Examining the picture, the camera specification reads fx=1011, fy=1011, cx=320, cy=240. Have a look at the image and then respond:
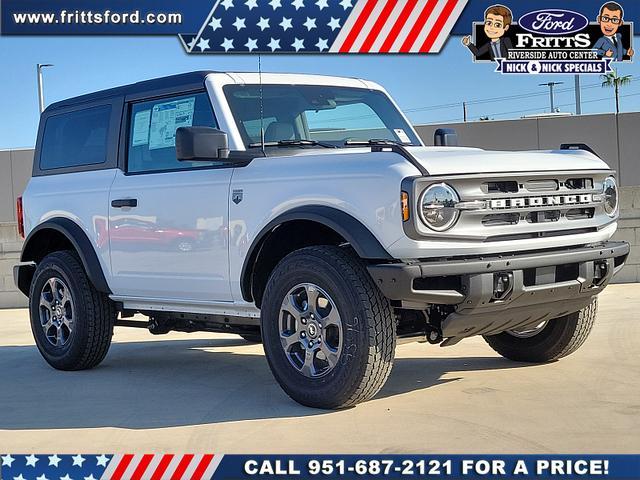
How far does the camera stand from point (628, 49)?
19969 millimetres

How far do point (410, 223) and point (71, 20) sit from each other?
13820mm

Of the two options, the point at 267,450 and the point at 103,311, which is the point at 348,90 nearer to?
the point at 103,311

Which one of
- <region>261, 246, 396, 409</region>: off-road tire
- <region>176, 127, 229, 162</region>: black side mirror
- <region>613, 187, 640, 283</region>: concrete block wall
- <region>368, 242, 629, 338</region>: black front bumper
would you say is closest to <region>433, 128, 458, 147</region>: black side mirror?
<region>368, 242, 629, 338</region>: black front bumper

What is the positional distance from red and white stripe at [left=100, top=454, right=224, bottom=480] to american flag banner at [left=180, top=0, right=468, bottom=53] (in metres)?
12.5

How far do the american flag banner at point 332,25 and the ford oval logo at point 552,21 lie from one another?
1.38 metres

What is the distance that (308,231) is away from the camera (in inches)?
231

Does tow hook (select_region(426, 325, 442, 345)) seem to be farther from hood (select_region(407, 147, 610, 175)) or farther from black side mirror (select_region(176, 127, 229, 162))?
black side mirror (select_region(176, 127, 229, 162))

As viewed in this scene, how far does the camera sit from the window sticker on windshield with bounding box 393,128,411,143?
6957 millimetres

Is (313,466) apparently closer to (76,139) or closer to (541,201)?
(541,201)

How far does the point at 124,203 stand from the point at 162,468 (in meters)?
3.13

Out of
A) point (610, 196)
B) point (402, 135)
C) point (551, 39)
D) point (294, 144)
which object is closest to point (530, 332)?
point (610, 196)

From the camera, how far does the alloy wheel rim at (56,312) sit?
7453mm

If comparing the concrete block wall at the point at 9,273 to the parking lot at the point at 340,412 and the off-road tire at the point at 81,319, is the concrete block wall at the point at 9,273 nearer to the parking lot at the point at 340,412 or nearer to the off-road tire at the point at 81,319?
the parking lot at the point at 340,412

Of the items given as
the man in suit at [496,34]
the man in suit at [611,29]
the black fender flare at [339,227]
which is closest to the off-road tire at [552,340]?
the black fender flare at [339,227]
